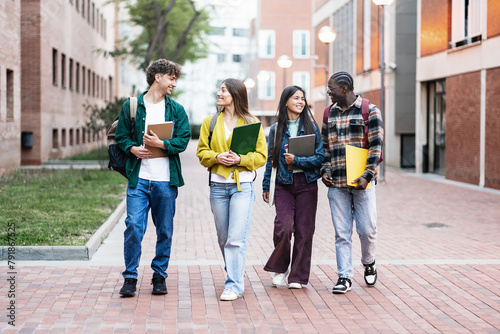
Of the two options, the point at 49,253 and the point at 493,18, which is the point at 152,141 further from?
the point at 493,18

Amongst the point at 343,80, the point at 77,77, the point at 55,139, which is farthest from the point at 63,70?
the point at 343,80

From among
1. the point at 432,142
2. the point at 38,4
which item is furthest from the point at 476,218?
the point at 38,4

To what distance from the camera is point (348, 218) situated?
22.1 ft

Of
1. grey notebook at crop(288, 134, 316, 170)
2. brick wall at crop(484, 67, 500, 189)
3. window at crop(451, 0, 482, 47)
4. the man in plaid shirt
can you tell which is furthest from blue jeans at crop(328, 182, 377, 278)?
window at crop(451, 0, 482, 47)

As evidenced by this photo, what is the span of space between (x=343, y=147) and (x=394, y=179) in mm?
15858

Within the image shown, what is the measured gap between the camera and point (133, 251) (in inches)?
252

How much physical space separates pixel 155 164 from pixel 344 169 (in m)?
1.63

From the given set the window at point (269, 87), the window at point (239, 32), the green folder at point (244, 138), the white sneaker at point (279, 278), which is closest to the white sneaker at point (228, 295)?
the white sneaker at point (279, 278)

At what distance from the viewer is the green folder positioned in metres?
6.21

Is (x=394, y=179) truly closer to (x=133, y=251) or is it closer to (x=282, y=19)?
(x=133, y=251)

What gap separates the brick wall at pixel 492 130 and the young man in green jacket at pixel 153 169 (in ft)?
43.7

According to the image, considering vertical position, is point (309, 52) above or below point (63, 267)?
above

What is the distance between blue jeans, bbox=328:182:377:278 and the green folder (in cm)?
94

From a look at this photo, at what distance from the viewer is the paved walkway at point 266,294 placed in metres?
5.50
